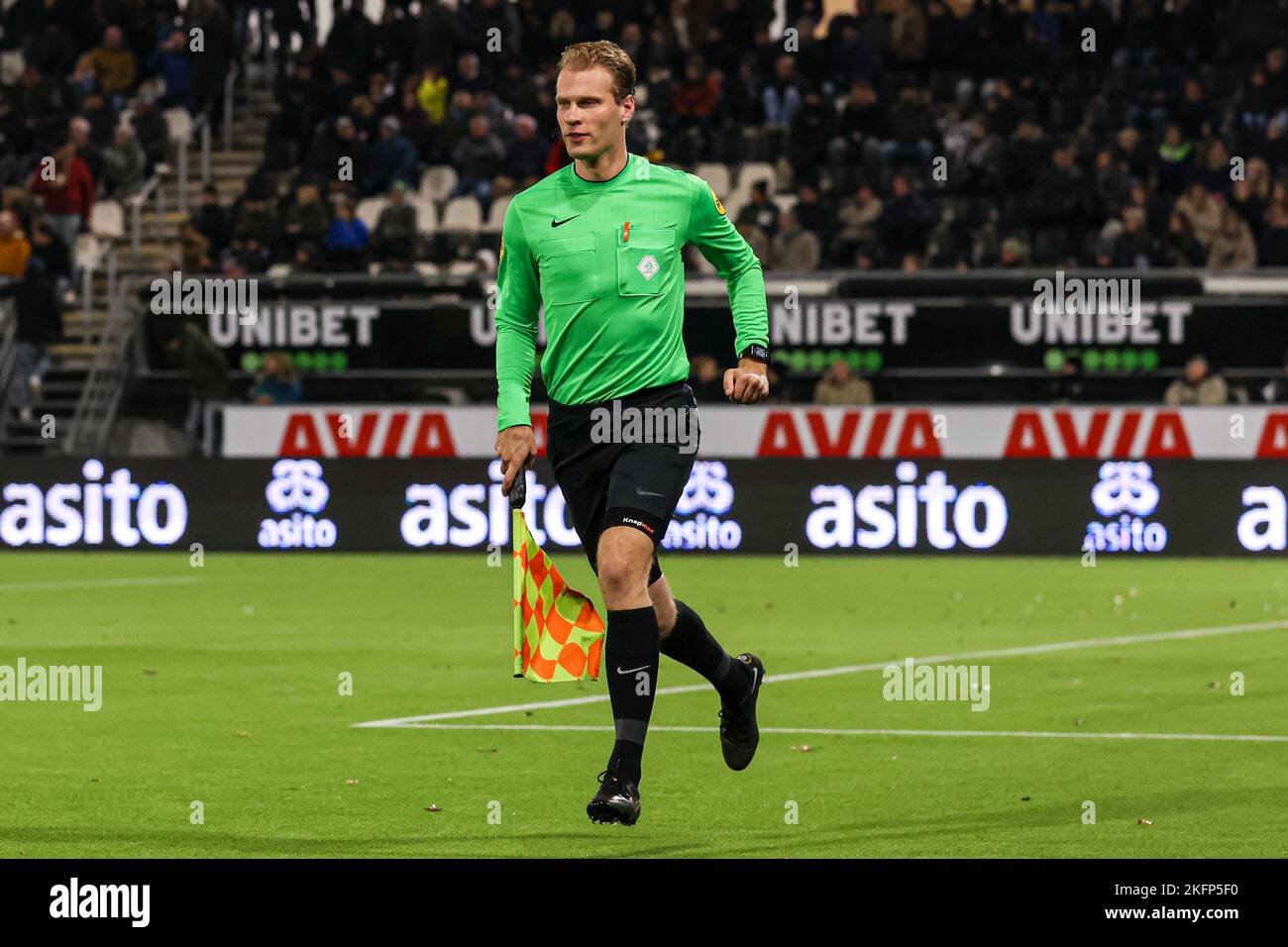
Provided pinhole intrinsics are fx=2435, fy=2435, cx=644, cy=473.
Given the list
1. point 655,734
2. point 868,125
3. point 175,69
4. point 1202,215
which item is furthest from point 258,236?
point 655,734

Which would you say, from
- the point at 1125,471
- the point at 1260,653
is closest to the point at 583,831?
the point at 1260,653

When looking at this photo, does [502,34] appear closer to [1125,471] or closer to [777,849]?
[1125,471]

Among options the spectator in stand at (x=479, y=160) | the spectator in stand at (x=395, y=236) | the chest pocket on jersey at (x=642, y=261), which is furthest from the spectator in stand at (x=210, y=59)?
the chest pocket on jersey at (x=642, y=261)

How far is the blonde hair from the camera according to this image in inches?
309

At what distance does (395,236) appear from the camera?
27.5 meters

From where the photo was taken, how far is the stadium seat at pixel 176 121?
31766 millimetres

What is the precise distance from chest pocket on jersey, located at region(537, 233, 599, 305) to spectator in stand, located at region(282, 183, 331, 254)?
20.0m

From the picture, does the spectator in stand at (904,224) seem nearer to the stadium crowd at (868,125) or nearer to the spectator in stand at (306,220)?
the stadium crowd at (868,125)

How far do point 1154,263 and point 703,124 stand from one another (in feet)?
20.1

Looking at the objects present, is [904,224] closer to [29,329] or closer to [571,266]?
[29,329]

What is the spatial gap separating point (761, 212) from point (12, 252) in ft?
27.5

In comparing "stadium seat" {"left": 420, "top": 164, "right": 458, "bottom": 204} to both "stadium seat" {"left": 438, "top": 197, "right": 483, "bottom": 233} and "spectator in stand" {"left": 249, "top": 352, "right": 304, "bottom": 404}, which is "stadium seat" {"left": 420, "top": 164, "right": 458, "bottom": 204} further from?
"spectator in stand" {"left": 249, "top": 352, "right": 304, "bottom": 404}

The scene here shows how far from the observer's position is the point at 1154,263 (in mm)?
26078

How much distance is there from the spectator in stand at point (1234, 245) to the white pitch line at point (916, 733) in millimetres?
15744
